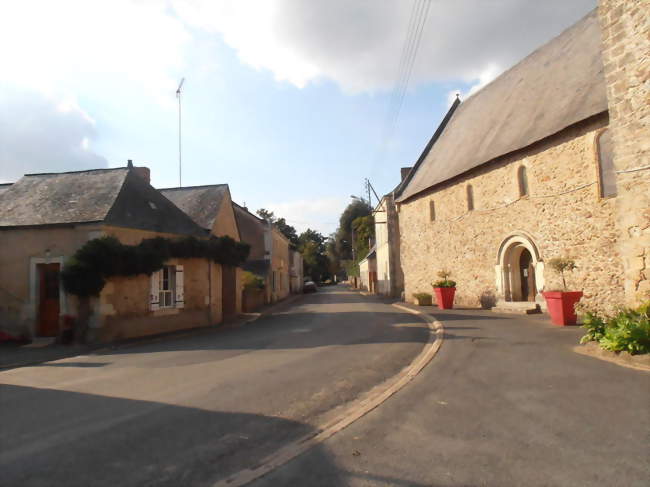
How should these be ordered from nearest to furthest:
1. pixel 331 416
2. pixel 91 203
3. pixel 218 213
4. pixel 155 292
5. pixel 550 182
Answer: pixel 331 416 → pixel 91 203 → pixel 155 292 → pixel 550 182 → pixel 218 213

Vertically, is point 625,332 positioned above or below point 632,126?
below

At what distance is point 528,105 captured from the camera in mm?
16594

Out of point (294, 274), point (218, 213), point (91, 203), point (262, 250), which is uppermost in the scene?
point (218, 213)

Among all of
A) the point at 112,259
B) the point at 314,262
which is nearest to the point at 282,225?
the point at 314,262

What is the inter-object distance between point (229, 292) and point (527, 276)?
40.0 feet

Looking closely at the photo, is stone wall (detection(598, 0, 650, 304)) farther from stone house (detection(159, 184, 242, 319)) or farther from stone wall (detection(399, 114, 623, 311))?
stone house (detection(159, 184, 242, 319))

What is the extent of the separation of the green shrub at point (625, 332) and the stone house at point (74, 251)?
450 inches

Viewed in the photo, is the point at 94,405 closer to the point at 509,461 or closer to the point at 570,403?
the point at 509,461

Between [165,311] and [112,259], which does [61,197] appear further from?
[165,311]

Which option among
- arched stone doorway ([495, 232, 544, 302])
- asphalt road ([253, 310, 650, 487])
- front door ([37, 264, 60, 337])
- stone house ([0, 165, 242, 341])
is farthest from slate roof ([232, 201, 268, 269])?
asphalt road ([253, 310, 650, 487])

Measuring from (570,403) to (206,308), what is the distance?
41.2 ft

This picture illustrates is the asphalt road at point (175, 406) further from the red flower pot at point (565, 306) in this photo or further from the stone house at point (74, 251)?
the red flower pot at point (565, 306)

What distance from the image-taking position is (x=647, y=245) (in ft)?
28.5

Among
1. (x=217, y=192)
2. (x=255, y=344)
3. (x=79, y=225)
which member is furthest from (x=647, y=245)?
(x=217, y=192)
